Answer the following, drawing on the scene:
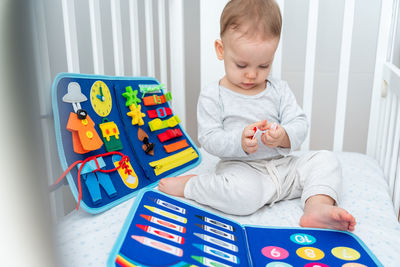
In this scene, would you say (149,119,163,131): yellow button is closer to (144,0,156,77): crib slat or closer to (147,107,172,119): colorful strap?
(147,107,172,119): colorful strap

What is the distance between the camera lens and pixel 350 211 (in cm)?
74

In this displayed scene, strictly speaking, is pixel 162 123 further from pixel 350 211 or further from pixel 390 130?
pixel 390 130

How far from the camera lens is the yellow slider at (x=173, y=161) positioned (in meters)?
0.90

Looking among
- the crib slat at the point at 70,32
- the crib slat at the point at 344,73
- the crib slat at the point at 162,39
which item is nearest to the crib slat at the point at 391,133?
the crib slat at the point at 344,73

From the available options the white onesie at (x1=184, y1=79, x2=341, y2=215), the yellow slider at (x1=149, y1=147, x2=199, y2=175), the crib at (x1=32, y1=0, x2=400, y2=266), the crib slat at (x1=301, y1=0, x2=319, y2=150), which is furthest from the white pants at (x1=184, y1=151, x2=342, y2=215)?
the crib slat at (x1=301, y1=0, x2=319, y2=150)

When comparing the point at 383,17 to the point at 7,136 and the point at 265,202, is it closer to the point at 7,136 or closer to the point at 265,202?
the point at 265,202

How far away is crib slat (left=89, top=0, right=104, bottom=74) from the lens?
2.55ft

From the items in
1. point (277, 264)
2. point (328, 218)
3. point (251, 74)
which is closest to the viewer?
point (277, 264)

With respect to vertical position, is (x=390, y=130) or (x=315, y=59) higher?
(x=315, y=59)

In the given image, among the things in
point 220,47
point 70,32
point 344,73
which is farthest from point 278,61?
point 70,32

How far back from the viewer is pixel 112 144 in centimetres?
80

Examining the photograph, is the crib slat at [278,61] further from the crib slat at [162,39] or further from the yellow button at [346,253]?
the yellow button at [346,253]

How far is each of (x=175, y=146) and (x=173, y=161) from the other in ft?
0.19

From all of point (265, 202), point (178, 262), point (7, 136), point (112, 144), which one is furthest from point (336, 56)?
point (7, 136)
